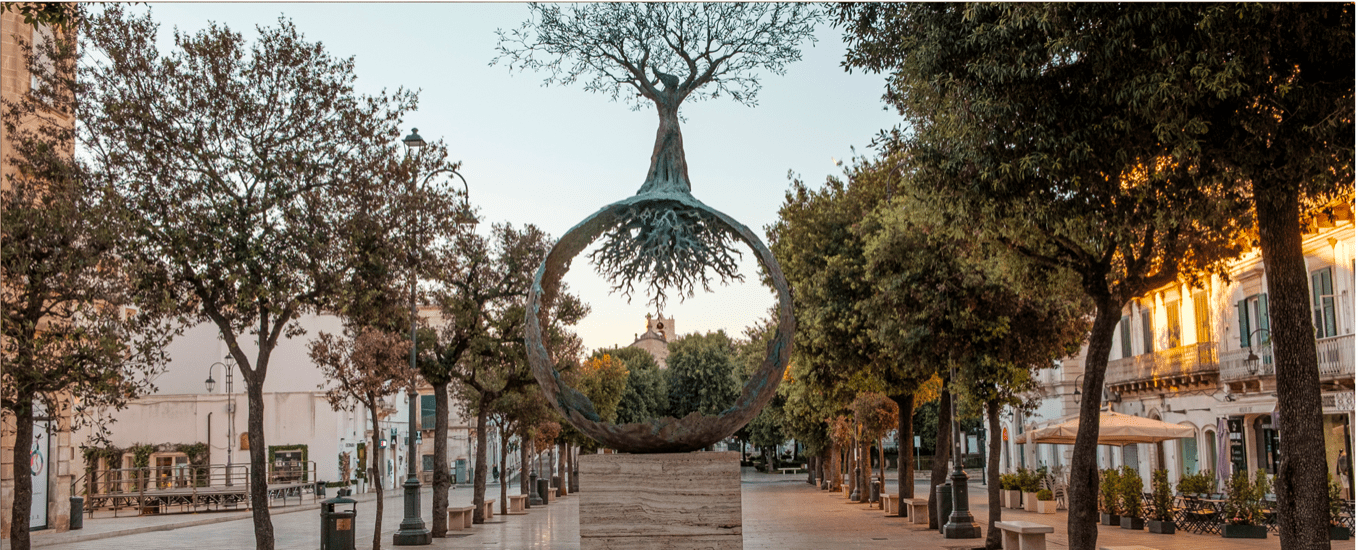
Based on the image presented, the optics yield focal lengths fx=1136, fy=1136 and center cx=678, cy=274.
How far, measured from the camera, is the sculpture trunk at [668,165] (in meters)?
9.96

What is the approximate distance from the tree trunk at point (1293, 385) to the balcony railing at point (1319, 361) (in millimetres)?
10359

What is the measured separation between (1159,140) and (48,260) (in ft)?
46.1

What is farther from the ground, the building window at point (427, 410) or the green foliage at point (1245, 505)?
the building window at point (427, 410)

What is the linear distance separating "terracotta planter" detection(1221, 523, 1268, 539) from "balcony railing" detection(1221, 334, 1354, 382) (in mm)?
3399

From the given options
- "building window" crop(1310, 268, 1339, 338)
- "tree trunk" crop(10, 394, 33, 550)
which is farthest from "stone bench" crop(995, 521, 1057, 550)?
"tree trunk" crop(10, 394, 33, 550)

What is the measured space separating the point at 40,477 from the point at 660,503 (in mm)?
25538

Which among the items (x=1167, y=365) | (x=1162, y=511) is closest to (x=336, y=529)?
(x=1162, y=511)

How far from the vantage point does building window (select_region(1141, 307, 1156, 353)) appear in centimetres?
3550

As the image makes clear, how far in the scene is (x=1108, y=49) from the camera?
9.88 m

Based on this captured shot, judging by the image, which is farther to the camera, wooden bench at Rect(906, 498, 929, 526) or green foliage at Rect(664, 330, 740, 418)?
green foliage at Rect(664, 330, 740, 418)

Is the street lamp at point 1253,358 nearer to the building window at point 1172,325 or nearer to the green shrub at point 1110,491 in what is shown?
the green shrub at point 1110,491

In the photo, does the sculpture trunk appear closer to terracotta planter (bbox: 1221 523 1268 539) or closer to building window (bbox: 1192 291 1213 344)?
terracotta planter (bbox: 1221 523 1268 539)

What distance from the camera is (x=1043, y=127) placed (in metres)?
10.7

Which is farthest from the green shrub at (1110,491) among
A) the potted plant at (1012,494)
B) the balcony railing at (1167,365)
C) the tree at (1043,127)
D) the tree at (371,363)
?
the tree at (371,363)
